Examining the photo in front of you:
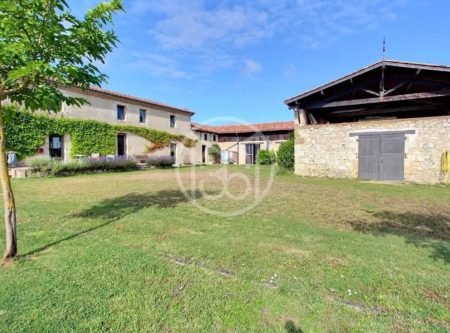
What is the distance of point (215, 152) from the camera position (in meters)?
31.8

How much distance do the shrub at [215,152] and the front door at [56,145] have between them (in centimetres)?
1631

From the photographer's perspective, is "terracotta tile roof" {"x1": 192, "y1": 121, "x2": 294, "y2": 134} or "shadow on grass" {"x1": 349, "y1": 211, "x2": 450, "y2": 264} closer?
"shadow on grass" {"x1": 349, "y1": 211, "x2": 450, "y2": 264}

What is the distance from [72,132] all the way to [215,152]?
16223 millimetres

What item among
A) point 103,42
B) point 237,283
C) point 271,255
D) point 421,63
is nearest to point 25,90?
point 103,42

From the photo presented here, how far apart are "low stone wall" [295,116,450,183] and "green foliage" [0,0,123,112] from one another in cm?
1233

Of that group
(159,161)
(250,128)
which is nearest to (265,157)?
(250,128)

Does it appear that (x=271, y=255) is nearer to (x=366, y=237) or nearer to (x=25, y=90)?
(x=366, y=237)

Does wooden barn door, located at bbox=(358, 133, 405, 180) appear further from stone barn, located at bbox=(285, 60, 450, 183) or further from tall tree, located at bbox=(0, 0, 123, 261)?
tall tree, located at bbox=(0, 0, 123, 261)

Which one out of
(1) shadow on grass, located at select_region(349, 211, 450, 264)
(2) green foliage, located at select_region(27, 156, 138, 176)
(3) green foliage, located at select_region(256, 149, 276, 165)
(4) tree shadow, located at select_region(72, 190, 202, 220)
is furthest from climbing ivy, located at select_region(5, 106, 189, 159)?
(1) shadow on grass, located at select_region(349, 211, 450, 264)

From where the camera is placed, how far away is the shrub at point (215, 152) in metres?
31.7

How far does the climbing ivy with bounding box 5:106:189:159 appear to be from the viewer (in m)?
15.5

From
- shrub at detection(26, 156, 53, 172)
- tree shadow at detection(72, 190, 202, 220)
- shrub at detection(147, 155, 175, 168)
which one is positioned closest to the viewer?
tree shadow at detection(72, 190, 202, 220)

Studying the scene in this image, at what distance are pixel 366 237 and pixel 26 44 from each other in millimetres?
5260

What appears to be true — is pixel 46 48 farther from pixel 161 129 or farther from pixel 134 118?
pixel 161 129
